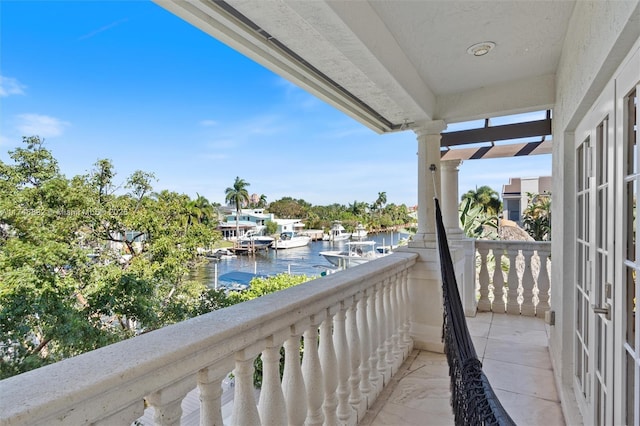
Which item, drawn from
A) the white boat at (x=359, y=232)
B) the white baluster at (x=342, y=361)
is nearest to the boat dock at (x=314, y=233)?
the white boat at (x=359, y=232)

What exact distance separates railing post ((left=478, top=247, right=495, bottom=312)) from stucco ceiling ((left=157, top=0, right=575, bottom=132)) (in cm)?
179

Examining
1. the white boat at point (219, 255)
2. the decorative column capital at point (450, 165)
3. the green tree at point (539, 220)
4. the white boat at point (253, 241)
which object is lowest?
the white boat at point (219, 255)

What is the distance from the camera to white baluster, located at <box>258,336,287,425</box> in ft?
3.49

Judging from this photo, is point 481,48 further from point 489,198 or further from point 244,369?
point 489,198

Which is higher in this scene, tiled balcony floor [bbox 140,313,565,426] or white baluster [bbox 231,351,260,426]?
white baluster [bbox 231,351,260,426]

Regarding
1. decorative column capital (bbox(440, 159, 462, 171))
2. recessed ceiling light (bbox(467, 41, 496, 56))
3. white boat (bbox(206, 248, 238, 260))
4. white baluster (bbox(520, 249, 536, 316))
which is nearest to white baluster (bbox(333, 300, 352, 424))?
recessed ceiling light (bbox(467, 41, 496, 56))

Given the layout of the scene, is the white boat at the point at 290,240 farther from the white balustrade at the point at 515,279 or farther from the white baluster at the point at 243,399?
the white baluster at the point at 243,399

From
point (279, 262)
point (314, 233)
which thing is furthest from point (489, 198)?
point (279, 262)

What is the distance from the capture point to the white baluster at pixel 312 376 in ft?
4.28

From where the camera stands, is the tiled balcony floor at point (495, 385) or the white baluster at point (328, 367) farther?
the tiled balcony floor at point (495, 385)

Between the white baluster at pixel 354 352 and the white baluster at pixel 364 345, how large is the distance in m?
0.08

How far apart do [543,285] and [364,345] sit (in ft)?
9.02

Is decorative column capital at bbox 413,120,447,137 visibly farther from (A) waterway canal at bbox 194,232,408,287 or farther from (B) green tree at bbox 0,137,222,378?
(A) waterway canal at bbox 194,232,408,287

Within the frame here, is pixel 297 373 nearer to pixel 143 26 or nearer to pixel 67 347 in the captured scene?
pixel 67 347
